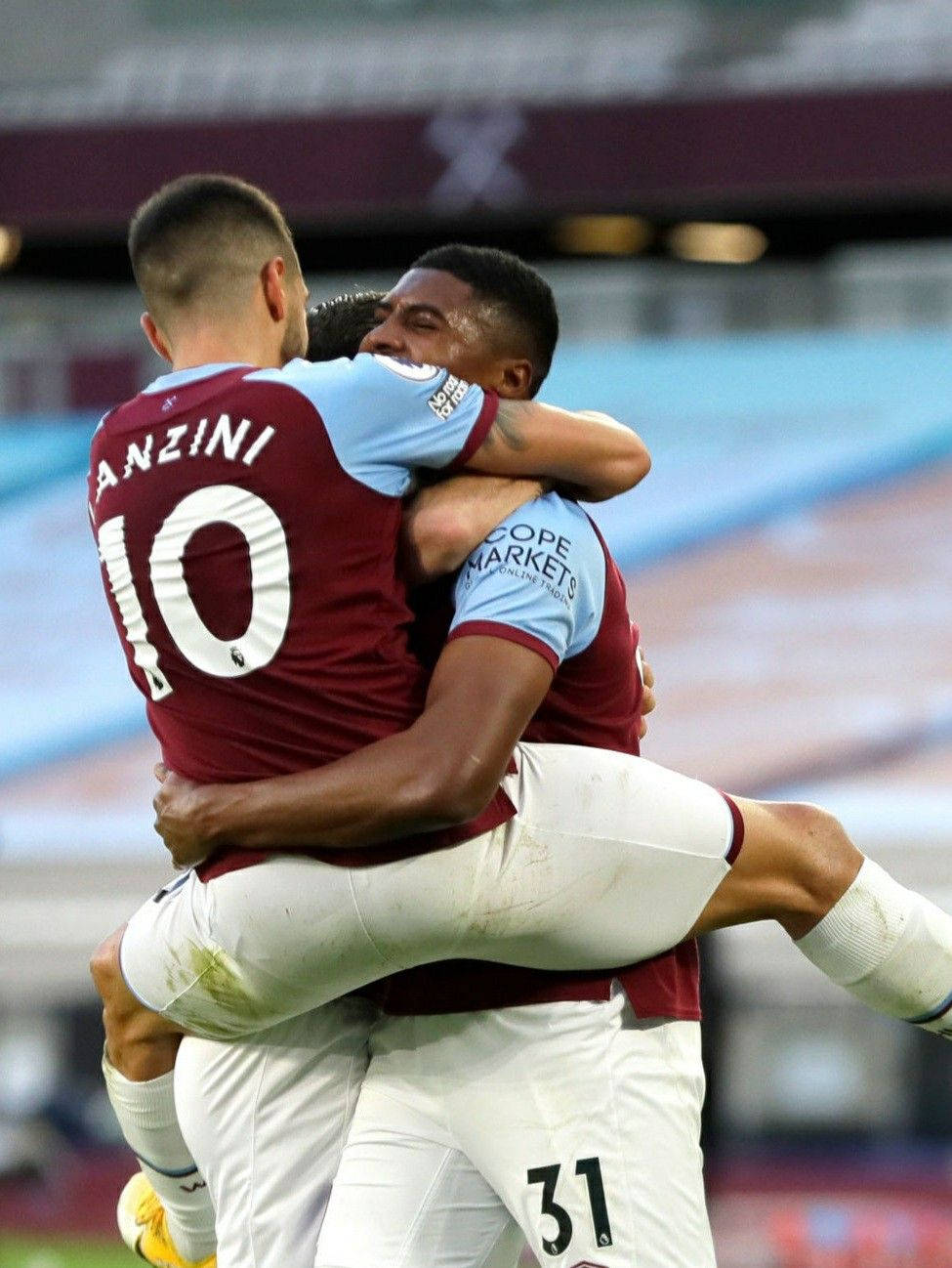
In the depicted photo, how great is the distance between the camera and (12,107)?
376 inches

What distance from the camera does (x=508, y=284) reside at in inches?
126

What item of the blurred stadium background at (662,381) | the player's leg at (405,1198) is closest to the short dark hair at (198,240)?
the player's leg at (405,1198)

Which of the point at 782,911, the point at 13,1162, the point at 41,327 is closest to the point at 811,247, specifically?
the point at 41,327

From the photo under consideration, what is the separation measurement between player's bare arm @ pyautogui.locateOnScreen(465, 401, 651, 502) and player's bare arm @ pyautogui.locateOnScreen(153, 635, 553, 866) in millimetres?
276

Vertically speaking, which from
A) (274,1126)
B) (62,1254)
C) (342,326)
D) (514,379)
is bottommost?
(62,1254)

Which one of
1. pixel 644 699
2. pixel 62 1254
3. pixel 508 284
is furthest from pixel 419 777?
pixel 62 1254

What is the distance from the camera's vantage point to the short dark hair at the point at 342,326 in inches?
135

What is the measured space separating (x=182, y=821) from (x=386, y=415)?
0.63 metres

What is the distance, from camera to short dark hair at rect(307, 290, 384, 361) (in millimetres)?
3432

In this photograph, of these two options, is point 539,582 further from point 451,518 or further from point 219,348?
point 219,348

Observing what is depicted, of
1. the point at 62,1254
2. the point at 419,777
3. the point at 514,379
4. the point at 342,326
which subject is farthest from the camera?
the point at 62,1254

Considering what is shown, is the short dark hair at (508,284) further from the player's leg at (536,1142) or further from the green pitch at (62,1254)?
the green pitch at (62,1254)

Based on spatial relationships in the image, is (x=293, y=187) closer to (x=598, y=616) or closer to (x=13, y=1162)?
(x=13, y=1162)

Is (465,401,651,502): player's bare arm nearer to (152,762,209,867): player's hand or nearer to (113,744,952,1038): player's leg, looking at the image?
(113,744,952,1038): player's leg
